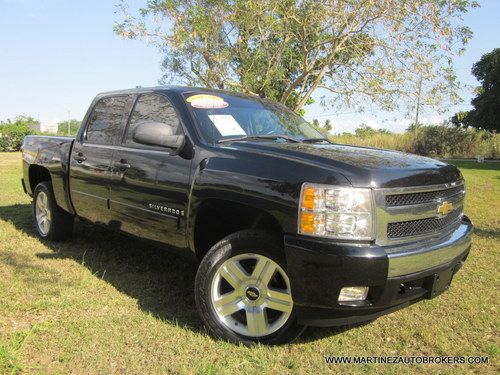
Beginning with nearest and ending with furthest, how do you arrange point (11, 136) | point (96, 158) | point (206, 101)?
point (206, 101)
point (96, 158)
point (11, 136)

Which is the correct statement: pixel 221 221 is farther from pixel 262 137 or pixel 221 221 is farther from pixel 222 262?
pixel 262 137

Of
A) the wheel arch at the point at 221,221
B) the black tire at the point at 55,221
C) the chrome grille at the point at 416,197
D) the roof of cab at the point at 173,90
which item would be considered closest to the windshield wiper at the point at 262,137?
the wheel arch at the point at 221,221

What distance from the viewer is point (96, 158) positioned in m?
4.62

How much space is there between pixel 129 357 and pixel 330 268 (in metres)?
1.38

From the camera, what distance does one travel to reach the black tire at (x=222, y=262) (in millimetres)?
3066

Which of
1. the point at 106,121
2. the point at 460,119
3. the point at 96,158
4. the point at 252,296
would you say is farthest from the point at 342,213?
the point at 460,119

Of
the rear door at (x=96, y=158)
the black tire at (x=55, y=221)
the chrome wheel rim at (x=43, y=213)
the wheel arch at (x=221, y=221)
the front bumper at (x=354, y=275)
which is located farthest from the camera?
the chrome wheel rim at (x=43, y=213)

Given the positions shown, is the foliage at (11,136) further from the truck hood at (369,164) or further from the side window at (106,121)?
the truck hood at (369,164)

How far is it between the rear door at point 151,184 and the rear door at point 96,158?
0.16 metres

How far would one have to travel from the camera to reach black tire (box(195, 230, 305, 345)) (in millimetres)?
3066

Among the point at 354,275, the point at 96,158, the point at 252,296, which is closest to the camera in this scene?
the point at 354,275

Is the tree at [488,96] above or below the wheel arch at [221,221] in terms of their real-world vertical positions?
above

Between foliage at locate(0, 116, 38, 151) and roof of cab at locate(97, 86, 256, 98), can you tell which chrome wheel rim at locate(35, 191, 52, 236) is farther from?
foliage at locate(0, 116, 38, 151)

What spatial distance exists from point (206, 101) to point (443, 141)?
34038mm
